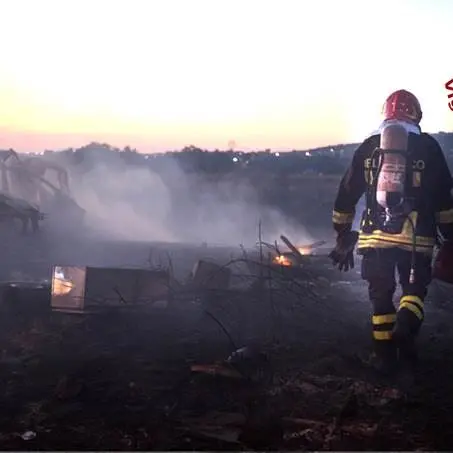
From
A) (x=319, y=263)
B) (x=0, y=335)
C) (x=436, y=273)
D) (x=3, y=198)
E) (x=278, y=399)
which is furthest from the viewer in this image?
(x=3, y=198)

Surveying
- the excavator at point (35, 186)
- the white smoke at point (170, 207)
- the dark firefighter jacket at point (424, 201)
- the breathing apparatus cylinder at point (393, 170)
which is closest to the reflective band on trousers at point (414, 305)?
the dark firefighter jacket at point (424, 201)

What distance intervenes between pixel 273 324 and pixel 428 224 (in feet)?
7.70

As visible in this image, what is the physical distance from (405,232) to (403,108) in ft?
3.30

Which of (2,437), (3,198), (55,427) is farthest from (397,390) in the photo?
(3,198)

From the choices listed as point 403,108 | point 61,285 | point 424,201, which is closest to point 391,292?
point 424,201

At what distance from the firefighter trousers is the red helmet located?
1.07 m

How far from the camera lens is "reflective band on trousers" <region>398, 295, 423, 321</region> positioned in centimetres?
538

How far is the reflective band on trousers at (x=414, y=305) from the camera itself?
538 centimetres

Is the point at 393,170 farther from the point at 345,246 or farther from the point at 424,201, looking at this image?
the point at 345,246

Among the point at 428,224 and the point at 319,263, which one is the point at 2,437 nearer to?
the point at 428,224

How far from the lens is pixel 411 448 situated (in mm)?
3918

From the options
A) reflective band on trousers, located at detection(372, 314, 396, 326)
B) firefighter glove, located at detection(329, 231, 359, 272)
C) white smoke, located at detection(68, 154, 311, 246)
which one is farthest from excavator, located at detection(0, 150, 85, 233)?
reflective band on trousers, located at detection(372, 314, 396, 326)

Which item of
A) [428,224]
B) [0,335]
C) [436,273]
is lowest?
[0,335]

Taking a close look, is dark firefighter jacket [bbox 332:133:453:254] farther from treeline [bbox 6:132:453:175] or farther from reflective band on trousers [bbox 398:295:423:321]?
treeline [bbox 6:132:453:175]
